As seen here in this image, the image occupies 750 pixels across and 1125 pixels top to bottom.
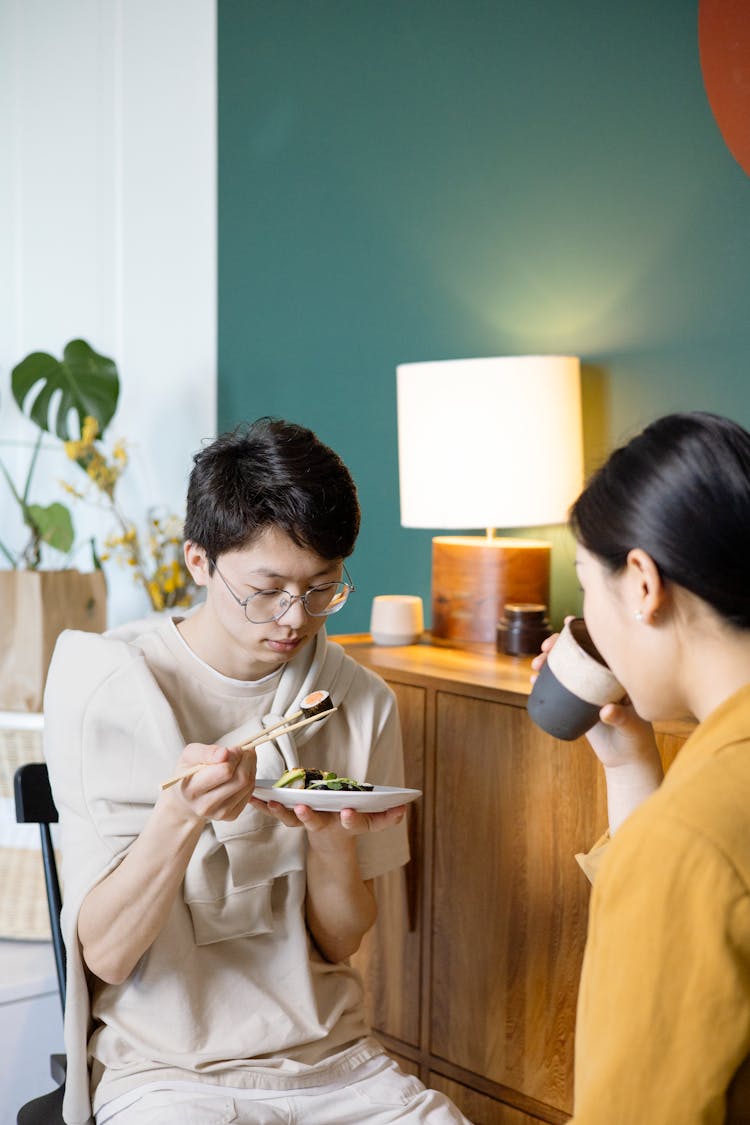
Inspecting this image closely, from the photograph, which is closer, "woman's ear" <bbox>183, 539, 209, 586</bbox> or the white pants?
the white pants

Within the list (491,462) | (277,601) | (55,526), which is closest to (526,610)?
(491,462)

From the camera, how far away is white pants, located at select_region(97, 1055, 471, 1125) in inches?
56.8

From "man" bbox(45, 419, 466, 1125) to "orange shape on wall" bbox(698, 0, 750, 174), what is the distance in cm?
125

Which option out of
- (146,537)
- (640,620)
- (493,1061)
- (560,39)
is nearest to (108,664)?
(640,620)

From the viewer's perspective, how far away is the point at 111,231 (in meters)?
3.87

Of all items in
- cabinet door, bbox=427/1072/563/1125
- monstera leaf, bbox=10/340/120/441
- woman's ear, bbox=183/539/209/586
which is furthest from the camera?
monstera leaf, bbox=10/340/120/441

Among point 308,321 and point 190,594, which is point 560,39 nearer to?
point 308,321

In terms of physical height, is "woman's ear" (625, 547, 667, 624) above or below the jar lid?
above

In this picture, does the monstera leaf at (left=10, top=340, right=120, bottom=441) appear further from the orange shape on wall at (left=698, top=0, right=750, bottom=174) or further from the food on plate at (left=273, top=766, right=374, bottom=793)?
the food on plate at (left=273, top=766, right=374, bottom=793)

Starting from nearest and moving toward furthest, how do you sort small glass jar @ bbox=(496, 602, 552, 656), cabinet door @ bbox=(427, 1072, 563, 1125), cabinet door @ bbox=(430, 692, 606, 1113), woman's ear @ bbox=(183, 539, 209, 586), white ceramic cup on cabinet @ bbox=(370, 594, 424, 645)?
woman's ear @ bbox=(183, 539, 209, 586) → cabinet door @ bbox=(430, 692, 606, 1113) → cabinet door @ bbox=(427, 1072, 563, 1125) → small glass jar @ bbox=(496, 602, 552, 656) → white ceramic cup on cabinet @ bbox=(370, 594, 424, 645)

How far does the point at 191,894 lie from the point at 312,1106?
1.00ft

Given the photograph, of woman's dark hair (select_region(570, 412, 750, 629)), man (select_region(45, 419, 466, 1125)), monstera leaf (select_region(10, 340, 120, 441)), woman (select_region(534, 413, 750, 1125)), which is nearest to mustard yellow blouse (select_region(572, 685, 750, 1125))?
woman (select_region(534, 413, 750, 1125))

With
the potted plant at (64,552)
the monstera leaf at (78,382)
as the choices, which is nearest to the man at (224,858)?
the potted plant at (64,552)

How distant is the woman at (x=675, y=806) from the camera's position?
86 centimetres
